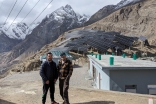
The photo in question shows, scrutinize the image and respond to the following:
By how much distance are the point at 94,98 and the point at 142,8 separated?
110202mm

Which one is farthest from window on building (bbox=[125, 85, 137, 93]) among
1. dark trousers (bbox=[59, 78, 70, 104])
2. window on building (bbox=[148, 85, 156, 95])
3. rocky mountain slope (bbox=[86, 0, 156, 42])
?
rocky mountain slope (bbox=[86, 0, 156, 42])

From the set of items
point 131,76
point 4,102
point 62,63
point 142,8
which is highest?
point 142,8

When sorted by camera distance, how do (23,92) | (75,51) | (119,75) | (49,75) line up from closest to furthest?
(49,75) → (23,92) → (119,75) → (75,51)

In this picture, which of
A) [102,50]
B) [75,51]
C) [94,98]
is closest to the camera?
[94,98]

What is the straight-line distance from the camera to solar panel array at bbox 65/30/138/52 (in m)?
47.4

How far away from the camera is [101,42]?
4950cm

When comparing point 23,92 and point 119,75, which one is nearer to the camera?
point 23,92

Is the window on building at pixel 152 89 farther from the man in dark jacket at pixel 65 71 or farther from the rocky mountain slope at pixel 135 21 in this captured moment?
the rocky mountain slope at pixel 135 21

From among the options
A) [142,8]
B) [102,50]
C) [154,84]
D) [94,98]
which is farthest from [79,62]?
[142,8]

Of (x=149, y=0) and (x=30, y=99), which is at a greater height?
(x=149, y=0)

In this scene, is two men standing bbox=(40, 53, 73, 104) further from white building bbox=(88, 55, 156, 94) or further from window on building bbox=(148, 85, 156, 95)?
window on building bbox=(148, 85, 156, 95)

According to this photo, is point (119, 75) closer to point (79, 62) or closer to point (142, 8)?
point (79, 62)

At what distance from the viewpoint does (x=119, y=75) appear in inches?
408

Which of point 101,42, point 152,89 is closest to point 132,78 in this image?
point 152,89
